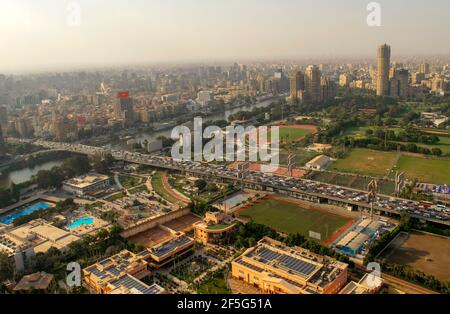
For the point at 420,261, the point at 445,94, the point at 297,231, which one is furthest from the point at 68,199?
the point at 445,94

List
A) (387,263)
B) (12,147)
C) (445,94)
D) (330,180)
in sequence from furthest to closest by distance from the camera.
→ (445,94) → (12,147) → (330,180) → (387,263)

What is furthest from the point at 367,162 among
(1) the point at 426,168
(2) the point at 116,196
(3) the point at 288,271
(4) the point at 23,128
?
(4) the point at 23,128

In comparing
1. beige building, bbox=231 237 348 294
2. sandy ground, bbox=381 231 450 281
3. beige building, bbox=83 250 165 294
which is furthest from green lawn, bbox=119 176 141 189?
sandy ground, bbox=381 231 450 281

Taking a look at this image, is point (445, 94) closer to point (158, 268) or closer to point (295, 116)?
point (295, 116)

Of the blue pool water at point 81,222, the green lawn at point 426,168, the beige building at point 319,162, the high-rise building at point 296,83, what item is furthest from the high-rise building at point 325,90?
the blue pool water at point 81,222

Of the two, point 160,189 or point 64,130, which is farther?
point 64,130

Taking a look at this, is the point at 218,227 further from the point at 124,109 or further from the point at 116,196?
the point at 124,109

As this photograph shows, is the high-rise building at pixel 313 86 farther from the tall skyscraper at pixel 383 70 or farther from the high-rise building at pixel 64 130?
the high-rise building at pixel 64 130
